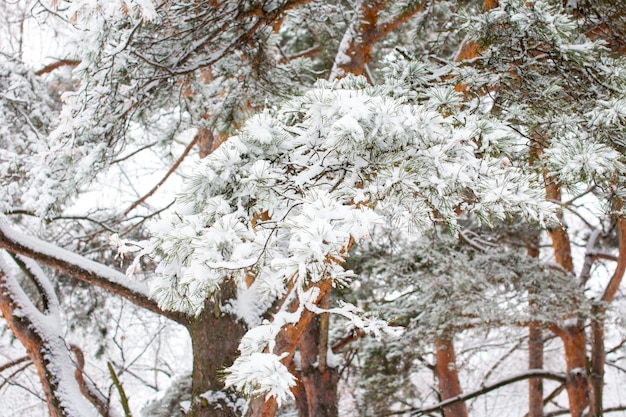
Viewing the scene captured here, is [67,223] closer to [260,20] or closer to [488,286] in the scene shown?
[260,20]

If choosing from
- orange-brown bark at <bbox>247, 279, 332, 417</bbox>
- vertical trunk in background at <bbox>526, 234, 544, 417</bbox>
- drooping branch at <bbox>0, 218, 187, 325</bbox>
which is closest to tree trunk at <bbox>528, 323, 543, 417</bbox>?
vertical trunk in background at <bbox>526, 234, 544, 417</bbox>

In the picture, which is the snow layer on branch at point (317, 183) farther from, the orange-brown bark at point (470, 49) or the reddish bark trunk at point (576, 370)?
the reddish bark trunk at point (576, 370)

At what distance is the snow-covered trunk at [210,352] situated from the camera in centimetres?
340

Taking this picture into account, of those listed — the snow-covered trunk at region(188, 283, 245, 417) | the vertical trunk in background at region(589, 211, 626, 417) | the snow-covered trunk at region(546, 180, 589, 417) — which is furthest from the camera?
the snow-covered trunk at region(546, 180, 589, 417)

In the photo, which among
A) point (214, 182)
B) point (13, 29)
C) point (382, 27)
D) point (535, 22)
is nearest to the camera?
point (214, 182)

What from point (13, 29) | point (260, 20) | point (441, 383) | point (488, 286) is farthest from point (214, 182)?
point (441, 383)

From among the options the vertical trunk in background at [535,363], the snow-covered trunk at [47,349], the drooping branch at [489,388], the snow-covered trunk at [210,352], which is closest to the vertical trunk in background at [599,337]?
the drooping branch at [489,388]

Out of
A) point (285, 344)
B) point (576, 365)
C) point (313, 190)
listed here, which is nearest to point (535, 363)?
point (576, 365)

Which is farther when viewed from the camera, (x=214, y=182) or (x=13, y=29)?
(x=13, y=29)

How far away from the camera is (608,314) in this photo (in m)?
5.60

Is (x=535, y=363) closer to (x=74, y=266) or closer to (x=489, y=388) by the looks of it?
(x=489, y=388)

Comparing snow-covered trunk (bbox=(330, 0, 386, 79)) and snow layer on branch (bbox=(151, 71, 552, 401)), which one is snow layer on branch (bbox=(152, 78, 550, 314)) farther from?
snow-covered trunk (bbox=(330, 0, 386, 79))

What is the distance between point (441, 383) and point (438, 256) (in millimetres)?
2965

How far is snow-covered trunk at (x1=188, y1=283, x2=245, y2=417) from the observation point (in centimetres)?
340
